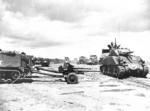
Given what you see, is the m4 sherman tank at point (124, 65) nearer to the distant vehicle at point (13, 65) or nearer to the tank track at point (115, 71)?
the tank track at point (115, 71)

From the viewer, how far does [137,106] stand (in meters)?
7.79

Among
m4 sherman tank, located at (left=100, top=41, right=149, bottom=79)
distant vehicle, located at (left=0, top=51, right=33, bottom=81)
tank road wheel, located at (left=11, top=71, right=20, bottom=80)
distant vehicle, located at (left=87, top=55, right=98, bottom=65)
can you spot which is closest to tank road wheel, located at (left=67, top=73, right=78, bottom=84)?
distant vehicle, located at (left=0, top=51, right=33, bottom=81)

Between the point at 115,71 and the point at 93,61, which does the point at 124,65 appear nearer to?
the point at 115,71

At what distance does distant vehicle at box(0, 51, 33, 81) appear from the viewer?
559 inches

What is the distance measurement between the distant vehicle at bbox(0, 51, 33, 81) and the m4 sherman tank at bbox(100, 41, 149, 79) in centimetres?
741

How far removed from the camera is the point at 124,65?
1870cm

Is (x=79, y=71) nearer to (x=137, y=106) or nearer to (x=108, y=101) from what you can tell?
(x=108, y=101)

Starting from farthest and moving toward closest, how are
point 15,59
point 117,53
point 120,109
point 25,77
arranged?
point 117,53 → point 25,77 → point 15,59 → point 120,109

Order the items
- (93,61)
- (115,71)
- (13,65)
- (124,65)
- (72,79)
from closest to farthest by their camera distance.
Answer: (13,65)
(72,79)
(124,65)
(115,71)
(93,61)

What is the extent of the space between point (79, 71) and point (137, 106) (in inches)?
300

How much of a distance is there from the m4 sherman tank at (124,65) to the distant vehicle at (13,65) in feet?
24.3

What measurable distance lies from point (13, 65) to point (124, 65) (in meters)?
8.94

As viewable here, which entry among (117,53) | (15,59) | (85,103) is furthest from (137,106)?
(117,53)

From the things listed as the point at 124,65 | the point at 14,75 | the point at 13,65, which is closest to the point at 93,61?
the point at 124,65
